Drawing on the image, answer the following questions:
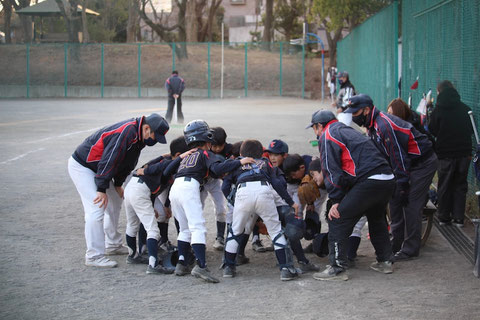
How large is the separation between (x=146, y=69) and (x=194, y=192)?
42540 millimetres

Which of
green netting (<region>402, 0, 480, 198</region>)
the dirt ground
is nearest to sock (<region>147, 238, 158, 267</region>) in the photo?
the dirt ground

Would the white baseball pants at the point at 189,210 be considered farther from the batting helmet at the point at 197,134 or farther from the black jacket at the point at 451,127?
the black jacket at the point at 451,127

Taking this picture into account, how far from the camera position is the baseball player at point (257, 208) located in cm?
632

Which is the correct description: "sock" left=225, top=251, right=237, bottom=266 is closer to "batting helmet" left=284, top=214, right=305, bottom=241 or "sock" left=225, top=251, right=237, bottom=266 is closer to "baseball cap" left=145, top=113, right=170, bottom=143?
"batting helmet" left=284, top=214, right=305, bottom=241

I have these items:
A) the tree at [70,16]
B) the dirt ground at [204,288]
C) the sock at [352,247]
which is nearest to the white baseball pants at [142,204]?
the dirt ground at [204,288]

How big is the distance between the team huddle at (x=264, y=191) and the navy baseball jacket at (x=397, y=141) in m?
0.01

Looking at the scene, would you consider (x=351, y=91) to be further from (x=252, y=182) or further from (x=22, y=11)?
(x=22, y=11)

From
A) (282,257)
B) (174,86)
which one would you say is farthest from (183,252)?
(174,86)

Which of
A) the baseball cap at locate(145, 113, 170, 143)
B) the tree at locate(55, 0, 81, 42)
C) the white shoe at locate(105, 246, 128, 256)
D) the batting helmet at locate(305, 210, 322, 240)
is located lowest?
the white shoe at locate(105, 246, 128, 256)

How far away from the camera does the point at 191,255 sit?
686 cm

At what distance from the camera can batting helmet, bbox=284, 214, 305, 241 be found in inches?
254

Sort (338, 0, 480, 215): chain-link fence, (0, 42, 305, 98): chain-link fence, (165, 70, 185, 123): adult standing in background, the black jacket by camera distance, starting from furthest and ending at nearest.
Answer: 1. (0, 42, 305, 98): chain-link fence
2. (165, 70, 185, 123): adult standing in background
3. (338, 0, 480, 215): chain-link fence
4. the black jacket

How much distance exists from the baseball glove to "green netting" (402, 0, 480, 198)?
3.32m

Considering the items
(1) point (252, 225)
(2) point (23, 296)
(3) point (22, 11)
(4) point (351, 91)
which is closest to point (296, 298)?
(1) point (252, 225)
